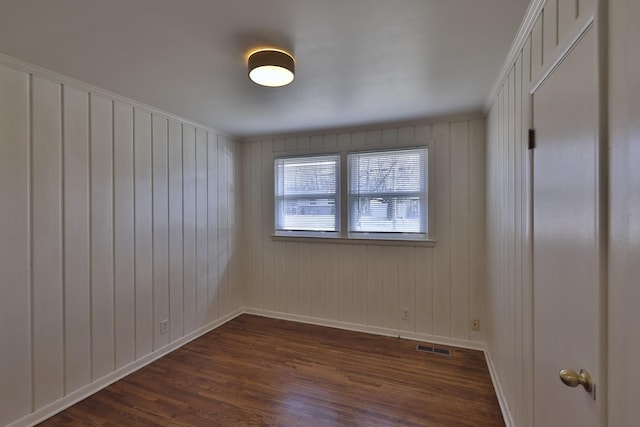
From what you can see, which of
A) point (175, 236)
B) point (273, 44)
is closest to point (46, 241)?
point (175, 236)

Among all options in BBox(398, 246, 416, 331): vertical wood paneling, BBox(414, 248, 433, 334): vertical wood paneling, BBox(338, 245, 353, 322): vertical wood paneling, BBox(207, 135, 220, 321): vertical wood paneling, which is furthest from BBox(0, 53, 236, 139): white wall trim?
BBox(414, 248, 433, 334): vertical wood paneling

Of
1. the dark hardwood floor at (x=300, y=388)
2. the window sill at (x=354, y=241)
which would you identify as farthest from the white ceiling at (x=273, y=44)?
the dark hardwood floor at (x=300, y=388)

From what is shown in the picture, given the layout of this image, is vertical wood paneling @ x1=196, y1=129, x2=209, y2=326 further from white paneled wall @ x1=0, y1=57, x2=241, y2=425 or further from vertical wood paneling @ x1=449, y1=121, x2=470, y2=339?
vertical wood paneling @ x1=449, y1=121, x2=470, y2=339

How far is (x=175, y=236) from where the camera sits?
10.2 ft

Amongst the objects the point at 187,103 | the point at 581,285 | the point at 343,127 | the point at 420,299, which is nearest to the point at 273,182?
the point at 343,127

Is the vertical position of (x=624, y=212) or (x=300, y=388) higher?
(x=624, y=212)

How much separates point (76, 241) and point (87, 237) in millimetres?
80

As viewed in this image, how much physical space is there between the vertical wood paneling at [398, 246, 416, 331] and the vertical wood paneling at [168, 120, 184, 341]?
2.41 m

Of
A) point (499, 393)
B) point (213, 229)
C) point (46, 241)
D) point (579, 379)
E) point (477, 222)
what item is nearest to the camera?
point (579, 379)

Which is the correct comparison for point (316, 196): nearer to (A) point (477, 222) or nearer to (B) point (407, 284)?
(B) point (407, 284)

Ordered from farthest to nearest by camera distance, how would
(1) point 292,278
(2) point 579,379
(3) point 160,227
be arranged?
(1) point 292,278 → (3) point 160,227 → (2) point 579,379

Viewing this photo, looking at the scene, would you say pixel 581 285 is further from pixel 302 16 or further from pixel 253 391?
pixel 253 391

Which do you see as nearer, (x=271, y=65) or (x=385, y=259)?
(x=271, y=65)

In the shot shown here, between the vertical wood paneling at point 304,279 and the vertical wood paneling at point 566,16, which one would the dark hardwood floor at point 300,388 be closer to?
the vertical wood paneling at point 304,279
